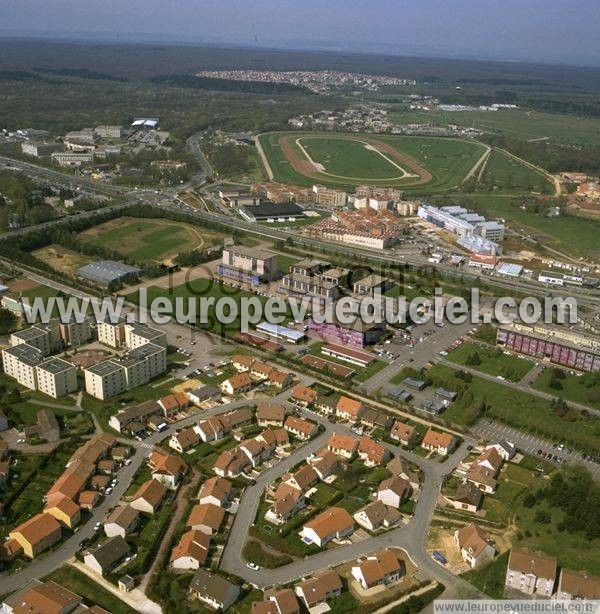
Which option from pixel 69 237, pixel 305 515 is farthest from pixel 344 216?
pixel 305 515

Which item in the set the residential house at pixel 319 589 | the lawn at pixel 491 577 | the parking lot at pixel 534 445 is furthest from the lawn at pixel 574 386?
the residential house at pixel 319 589

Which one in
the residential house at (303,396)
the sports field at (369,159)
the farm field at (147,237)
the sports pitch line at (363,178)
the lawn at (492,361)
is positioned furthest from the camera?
the sports pitch line at (363,178)

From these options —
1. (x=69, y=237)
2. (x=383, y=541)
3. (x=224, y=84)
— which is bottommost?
(x=383, y=541)

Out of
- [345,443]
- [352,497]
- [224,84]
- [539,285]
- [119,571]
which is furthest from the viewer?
[224,84]

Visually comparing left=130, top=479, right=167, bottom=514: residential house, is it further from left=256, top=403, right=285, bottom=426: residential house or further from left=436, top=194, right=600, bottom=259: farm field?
A: left=436, top=194, right=600, bottom=259: farm field

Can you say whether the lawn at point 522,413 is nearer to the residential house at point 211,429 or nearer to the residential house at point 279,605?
the residential house at point 211,429

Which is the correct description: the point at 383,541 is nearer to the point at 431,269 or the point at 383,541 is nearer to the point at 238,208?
the point at 431,269
